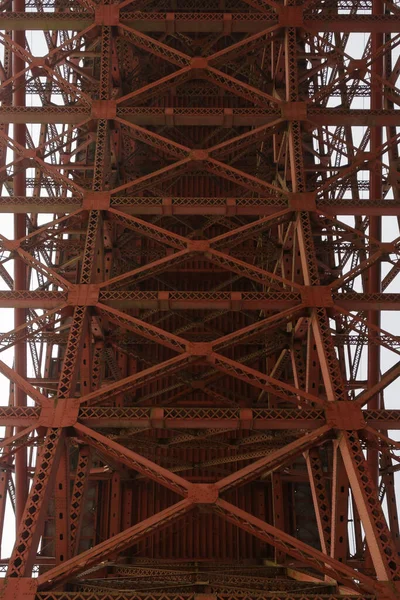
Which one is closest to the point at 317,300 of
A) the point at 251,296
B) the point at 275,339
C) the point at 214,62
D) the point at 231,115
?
the point at 251,296

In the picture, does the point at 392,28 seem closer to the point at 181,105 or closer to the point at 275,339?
the point at 275,339

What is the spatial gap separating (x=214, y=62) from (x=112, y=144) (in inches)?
158

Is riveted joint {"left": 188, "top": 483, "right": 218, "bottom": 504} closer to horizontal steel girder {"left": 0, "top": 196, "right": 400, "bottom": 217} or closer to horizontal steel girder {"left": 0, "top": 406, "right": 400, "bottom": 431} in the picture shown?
horizontal steel girder {"left": 0, "top": 406, "right": 400, "bottom": 431}

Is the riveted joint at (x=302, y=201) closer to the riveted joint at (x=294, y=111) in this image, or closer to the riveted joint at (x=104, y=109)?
the riveted joint at (x=294, y=111)

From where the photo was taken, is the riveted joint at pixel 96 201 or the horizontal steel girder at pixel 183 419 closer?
the horizontal steel girder at pixel 183 419

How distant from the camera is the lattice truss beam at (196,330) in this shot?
1088cm

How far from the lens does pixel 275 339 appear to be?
16.9 meters

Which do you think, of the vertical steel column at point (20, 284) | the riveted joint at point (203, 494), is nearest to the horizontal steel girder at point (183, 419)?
the riveted joint at point (203, 494)

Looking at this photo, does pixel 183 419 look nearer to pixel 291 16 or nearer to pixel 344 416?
pixel 344 416

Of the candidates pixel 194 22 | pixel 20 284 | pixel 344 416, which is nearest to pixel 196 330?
pixel 20 284

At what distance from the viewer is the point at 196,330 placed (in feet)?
67.9

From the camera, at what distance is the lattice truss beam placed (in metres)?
10.9

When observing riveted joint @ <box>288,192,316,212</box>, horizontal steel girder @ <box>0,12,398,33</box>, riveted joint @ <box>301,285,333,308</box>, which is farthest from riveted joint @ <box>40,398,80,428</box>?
horizontal steel girder @ <box>0,12,398,33</box>

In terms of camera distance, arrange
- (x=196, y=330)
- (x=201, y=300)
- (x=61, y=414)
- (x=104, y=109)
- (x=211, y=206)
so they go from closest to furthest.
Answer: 1. (x=61, y=414)
2. (x=201, y=300)
3. (x=211, y=206)
4. (x=104, y=109)
5. (x=196, y=330)
